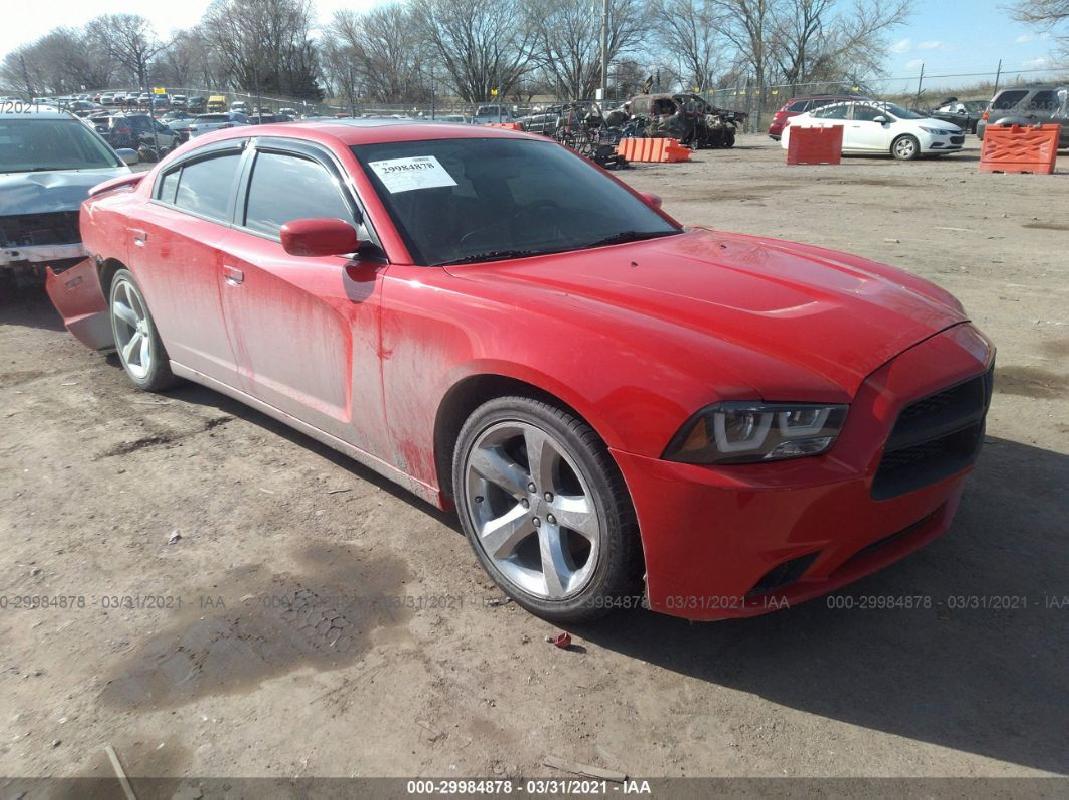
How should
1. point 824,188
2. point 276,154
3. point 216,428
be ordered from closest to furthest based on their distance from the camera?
point 276,154, point 216,428, point 824,188

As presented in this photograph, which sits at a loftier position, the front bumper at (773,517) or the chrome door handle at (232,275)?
the chrome door handle at (232,275)

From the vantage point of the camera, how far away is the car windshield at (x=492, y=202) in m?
3.09

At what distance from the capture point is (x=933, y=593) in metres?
2.74

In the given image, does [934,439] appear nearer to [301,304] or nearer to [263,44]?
[301,304]

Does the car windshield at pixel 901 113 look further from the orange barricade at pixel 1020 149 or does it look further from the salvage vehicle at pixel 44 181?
the salvage vehicle at pixel 44 181

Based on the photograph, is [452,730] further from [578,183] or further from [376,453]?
[578,183]

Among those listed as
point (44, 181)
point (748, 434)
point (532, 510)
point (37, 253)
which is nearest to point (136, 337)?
point (37, 253)

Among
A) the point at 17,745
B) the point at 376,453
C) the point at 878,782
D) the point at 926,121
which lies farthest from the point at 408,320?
the point at 926,121

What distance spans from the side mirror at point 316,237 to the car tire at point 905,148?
21971 mm

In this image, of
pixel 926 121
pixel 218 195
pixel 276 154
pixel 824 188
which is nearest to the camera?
pixel 276 154

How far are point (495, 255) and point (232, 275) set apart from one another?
1385 millimetres

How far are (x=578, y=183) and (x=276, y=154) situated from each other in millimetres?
1388

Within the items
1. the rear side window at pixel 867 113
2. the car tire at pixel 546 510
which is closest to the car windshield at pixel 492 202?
the car tire at pixel 546 510

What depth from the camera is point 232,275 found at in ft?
12.0
